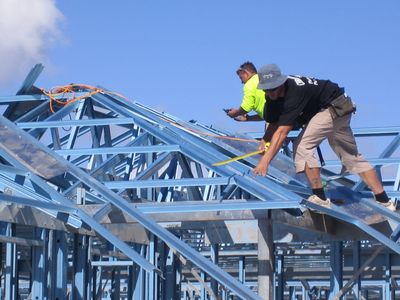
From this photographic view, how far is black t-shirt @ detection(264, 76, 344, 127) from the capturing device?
9625 millimetres

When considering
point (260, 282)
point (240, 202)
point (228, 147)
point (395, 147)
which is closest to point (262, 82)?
point (240, 202)

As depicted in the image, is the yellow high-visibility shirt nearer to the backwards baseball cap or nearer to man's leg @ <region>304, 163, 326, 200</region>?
man's leg @ <region>304, 163, 326, 200</region>

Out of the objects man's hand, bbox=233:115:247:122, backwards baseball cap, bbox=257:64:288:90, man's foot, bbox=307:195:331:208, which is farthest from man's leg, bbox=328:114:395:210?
man's hand, bbox=233:115:247:122

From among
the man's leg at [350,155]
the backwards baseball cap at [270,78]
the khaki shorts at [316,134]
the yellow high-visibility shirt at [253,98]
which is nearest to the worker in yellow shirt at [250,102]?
the yellow high-visibility shirt at [253,98]

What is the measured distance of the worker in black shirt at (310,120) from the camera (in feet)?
31.3

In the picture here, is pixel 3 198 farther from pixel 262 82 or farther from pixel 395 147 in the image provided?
pixel 395 147

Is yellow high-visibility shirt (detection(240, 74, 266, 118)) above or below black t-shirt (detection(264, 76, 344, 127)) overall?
above

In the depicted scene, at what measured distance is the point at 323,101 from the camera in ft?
32.6

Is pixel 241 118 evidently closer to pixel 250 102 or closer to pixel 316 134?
pixel 250 102

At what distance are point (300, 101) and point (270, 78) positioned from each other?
1.26 feet

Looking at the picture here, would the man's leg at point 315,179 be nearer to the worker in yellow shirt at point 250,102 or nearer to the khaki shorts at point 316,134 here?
the khaki shorts at point 316,134

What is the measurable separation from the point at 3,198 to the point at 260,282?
297cm

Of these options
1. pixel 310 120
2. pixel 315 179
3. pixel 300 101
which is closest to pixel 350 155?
pixel 315 179

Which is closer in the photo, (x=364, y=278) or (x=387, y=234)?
(x=387, y=234)
